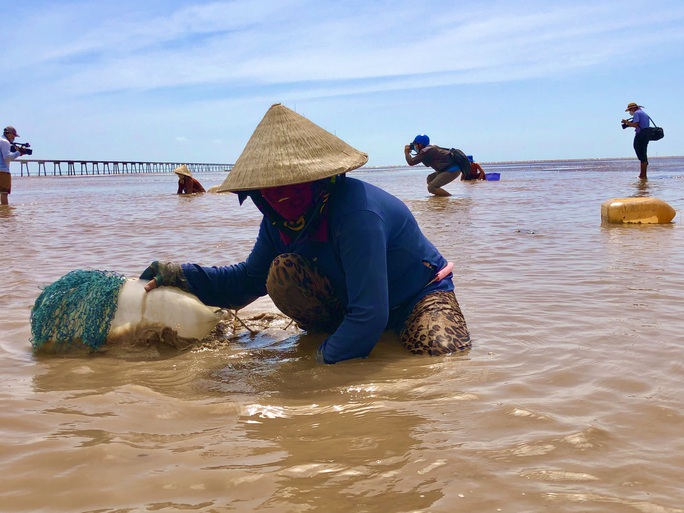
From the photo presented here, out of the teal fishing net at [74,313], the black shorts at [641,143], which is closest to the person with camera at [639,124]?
the black shorts at [641,143]

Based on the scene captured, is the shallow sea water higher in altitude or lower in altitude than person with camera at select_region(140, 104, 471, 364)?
lower

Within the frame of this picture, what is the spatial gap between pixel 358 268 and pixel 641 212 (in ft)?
19.1

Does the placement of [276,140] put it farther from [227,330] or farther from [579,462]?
[579,462]

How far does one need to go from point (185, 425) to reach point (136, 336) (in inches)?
43.4

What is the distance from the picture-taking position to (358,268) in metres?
2.63

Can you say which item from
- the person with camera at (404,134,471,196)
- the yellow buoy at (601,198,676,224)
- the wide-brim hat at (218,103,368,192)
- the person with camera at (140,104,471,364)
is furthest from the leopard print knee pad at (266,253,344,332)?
the person with camera at (404,134,471,196)

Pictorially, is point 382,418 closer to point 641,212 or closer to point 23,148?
point 641,212

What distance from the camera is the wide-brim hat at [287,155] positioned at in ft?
8.59

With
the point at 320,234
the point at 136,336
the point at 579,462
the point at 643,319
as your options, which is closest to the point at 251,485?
the point at 579,462

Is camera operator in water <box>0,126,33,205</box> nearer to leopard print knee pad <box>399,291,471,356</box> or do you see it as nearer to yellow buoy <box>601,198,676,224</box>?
yellow buoy <box>601,198,676,224</box>

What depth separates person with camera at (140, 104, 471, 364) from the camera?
264cm

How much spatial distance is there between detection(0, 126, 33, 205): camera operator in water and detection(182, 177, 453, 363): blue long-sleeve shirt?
454 inches

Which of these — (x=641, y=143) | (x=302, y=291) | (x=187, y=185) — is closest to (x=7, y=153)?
(x=187, y=185)

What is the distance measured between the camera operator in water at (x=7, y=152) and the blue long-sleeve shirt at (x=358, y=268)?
454 inches
